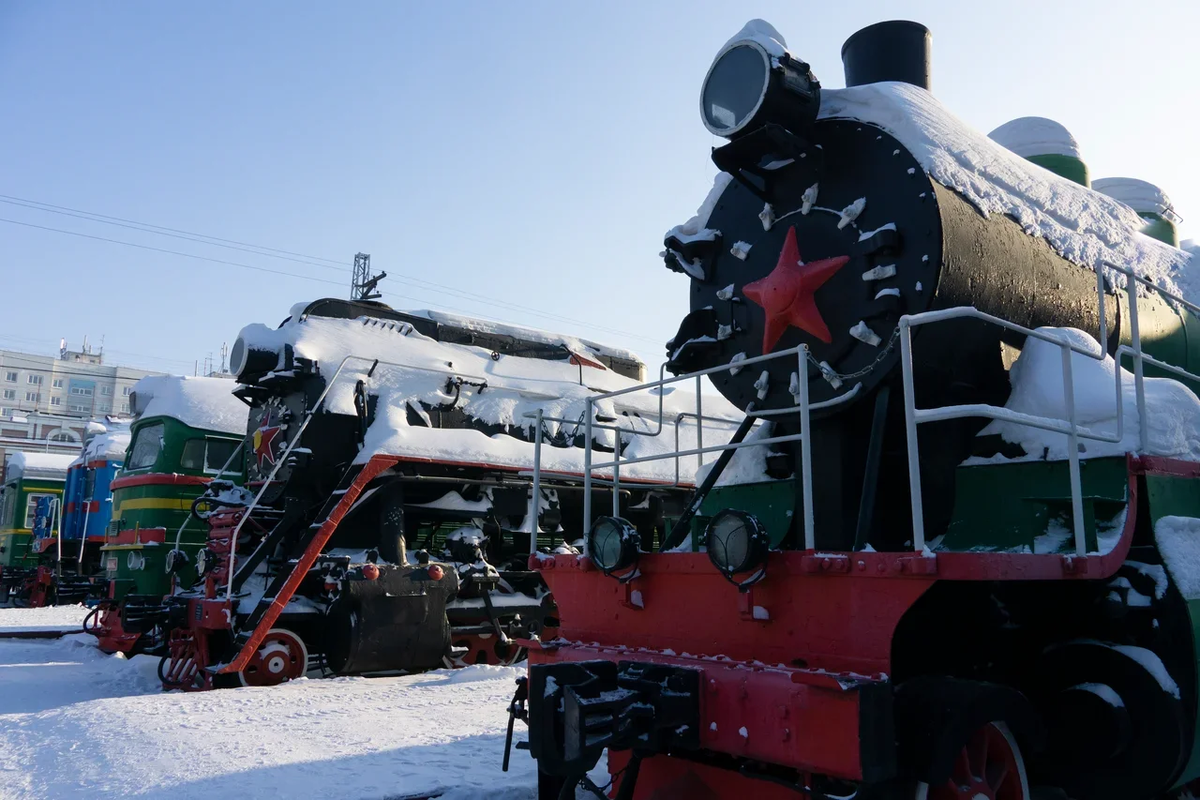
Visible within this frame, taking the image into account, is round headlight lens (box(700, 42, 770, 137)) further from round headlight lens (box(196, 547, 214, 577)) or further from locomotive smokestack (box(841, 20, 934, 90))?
round headlight lens (box(196, 547, 214, 577))

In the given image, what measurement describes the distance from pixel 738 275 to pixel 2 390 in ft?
293

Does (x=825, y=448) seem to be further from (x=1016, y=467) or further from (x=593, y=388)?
(x=593, y=388)

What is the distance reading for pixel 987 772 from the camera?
354 centimetres

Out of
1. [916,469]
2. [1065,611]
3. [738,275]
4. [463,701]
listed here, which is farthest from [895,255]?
[463,701]

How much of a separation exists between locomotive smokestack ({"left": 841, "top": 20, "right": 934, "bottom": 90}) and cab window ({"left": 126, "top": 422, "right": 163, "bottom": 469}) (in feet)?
32.1

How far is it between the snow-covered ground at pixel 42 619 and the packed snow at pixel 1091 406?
1395cm

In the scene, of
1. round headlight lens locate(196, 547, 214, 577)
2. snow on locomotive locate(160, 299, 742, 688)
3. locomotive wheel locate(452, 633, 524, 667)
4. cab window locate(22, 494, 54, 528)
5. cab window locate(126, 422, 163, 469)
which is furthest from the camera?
cab window locate(22, 494, 54, 528)

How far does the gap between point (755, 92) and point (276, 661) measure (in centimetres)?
679

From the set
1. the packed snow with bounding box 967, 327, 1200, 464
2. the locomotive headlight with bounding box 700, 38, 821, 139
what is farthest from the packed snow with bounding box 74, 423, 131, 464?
the packed snow with bounding box 967, 327, 1200, 464

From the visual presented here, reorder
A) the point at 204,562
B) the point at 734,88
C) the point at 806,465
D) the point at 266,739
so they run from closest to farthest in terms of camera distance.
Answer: the point at 806,465 → the point at 734,88 → the point at 266,739 → the point at 204,562

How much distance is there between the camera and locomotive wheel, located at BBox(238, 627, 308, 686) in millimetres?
8361

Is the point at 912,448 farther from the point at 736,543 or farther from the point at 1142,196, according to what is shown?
the point at 1142,196

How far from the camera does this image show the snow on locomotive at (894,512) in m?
3.42

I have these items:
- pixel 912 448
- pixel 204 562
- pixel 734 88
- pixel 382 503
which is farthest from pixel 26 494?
pixel 912 448
